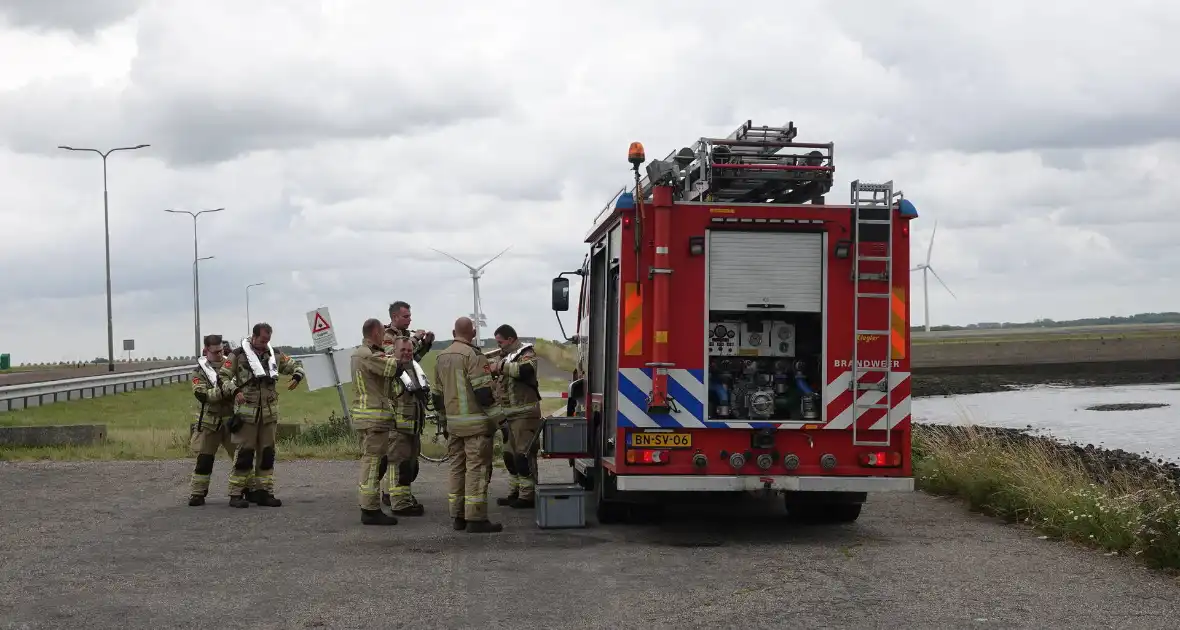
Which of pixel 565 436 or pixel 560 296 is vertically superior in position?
pixel 560 296

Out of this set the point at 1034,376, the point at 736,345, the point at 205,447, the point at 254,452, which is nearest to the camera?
the point at 736,345

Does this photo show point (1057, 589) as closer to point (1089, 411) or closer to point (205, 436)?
point (205, 436)

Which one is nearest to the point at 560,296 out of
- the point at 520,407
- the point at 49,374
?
the point at 520,407

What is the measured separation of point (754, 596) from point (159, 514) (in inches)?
269

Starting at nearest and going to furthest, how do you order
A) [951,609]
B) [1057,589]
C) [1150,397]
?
[951,609]
[1057,589]
[1150,397]

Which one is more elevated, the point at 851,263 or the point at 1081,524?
the point at 851,263

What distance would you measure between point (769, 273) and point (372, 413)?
3881 mm

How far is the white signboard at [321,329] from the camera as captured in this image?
19625 millimetres

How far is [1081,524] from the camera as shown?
10555 mm

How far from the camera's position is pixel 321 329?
19.8m

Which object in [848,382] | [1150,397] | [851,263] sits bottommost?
[1150,397]

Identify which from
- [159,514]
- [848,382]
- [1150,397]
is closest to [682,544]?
[848,382]

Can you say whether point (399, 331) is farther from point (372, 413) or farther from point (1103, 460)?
point (1103, 460)

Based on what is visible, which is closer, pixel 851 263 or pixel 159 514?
pixel 851 263
